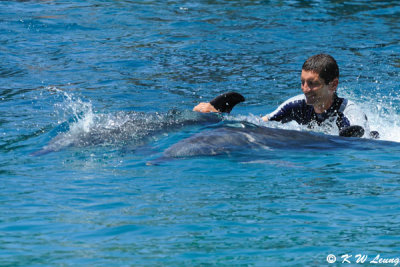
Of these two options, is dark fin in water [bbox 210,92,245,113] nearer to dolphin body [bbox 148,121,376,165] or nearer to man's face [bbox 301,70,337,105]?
dolphin body [bbox 148,121,376,165]

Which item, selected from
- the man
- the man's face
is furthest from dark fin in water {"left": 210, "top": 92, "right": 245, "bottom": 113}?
the man's face

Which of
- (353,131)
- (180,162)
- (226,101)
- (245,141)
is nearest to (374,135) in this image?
(353,131)

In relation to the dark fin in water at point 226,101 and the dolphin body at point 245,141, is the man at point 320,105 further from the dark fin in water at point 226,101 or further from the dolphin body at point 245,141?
the dolphin body at point 245,141

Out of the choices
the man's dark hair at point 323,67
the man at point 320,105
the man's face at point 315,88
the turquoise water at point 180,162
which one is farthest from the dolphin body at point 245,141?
the man's dark hair at point 323,67

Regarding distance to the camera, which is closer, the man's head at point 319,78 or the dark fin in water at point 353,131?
the dark fin in water at point 353,131

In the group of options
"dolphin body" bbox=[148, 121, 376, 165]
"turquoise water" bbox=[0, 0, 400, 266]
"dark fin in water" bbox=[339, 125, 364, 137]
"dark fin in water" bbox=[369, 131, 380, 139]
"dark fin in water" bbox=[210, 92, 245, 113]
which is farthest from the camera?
"dark fin in water" bbox=[210, 92, 245, 113]

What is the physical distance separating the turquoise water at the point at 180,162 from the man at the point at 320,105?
0.20m

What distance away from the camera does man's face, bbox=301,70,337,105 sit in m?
6.75

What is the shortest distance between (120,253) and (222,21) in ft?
37.8

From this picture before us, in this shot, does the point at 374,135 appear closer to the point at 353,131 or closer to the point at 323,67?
the point at 353,131

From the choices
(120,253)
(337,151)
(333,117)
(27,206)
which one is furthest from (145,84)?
(120,253)

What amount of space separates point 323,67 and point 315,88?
24cm

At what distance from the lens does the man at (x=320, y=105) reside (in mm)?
6758

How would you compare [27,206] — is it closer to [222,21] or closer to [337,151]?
[337,151]
